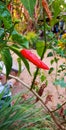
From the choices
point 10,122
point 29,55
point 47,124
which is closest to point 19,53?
point 29,55

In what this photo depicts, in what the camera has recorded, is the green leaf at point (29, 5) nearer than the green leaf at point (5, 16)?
Yes

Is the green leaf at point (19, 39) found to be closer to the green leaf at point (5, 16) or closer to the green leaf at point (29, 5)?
the green leaf at point (5, 16)

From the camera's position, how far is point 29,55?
0.60 metres

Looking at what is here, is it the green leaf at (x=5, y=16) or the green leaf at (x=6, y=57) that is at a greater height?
the green leaf at (x=5, y=16)

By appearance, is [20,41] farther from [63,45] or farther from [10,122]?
[63,45]

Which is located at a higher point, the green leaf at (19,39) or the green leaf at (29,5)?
the green leaf at (29,5)

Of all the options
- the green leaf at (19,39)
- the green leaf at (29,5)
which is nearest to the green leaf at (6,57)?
the green leaf at (19,39)

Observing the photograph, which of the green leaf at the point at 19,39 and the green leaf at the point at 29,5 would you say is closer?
→ the green leaf at the point at 29,5

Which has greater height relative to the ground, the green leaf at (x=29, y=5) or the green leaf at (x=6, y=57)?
the green leaf at (x=29, y=5)

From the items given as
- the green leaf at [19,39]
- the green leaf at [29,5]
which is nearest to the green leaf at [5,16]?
the green leaf at [19,39]

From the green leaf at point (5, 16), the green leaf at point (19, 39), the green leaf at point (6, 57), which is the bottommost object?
the green leaf at point (6, 57)

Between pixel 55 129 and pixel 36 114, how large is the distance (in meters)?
0.21

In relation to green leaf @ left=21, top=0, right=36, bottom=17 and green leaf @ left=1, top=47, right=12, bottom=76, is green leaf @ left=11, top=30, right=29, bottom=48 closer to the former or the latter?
green leaf @ left=1, top=47, right=12, bottom=76

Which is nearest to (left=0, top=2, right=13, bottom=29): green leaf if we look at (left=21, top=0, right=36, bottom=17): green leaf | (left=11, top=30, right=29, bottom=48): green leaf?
(left=11, top=30, right=29, bottom=48): green leaf
